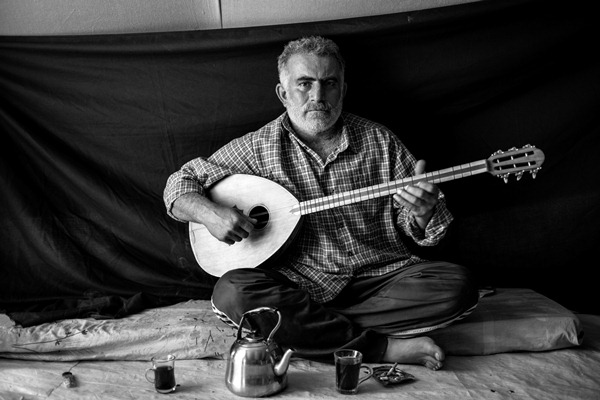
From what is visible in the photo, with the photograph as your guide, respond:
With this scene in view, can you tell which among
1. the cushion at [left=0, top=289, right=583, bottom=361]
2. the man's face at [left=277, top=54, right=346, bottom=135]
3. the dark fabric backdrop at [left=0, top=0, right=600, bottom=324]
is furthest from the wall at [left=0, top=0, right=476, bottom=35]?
the cushion at [left=0, top=289, right=583, bottom=361]

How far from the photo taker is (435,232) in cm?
246

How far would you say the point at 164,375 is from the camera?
6.87 feet

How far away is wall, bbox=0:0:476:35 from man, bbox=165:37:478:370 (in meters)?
0.32

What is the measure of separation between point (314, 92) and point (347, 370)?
45.8 inches

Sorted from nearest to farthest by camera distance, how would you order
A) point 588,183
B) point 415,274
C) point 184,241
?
point 415,274 < point 588,183 < point 184,241

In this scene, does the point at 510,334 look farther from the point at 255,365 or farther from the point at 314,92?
the point at 314,92

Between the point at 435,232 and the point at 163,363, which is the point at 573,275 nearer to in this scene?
the point at 435,232

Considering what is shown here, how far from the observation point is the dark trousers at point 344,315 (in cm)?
229

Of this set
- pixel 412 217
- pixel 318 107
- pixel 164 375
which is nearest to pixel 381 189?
pixel 412 217

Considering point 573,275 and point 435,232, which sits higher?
point 435,232

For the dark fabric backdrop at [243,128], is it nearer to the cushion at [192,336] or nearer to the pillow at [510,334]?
the cushion at [192,336]

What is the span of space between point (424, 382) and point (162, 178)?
156 centimetres

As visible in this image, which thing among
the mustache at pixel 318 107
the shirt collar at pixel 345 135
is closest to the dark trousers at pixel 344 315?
the shirt collar at pixel 345 135

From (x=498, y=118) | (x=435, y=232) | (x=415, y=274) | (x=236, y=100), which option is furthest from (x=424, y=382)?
(x=236, y=100)
